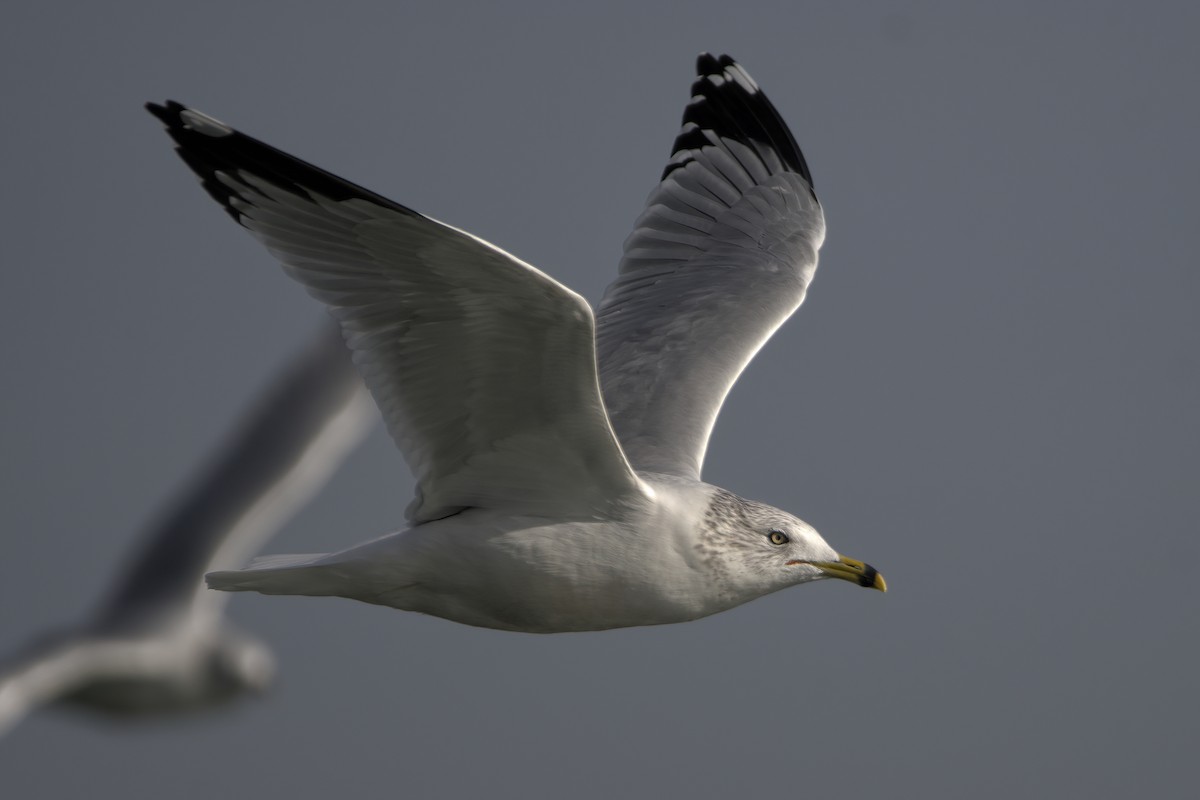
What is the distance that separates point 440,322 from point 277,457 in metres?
4.75

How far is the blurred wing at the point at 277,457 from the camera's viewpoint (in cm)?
1019

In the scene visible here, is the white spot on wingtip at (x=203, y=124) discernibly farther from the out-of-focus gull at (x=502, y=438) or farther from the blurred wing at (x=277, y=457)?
the blurred wing at (x=277, y=457)

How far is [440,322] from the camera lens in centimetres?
577

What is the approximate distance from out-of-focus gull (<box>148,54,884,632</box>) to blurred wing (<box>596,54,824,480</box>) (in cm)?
2

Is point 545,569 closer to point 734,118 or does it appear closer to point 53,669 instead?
point 734,118

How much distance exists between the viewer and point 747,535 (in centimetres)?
645

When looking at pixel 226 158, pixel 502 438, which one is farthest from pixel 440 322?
pixel 226 158

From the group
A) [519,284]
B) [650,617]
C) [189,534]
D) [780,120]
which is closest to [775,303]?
[780,120]

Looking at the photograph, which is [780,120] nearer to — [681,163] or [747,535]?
[681,163]

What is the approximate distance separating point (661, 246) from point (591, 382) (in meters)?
3.03

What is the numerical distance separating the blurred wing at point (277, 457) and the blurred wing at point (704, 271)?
233cm


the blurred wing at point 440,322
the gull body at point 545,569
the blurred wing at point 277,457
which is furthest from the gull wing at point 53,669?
the blurred wing at point 440,322

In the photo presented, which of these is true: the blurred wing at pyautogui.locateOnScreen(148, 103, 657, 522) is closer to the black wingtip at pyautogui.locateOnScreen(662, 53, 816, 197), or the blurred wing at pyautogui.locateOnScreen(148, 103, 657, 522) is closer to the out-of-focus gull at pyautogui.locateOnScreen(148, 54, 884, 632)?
the out-of-focus gull at pyautogui.locateOnScreen(148, 54, 884, 632)

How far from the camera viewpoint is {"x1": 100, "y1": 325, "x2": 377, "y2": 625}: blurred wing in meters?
10.2
